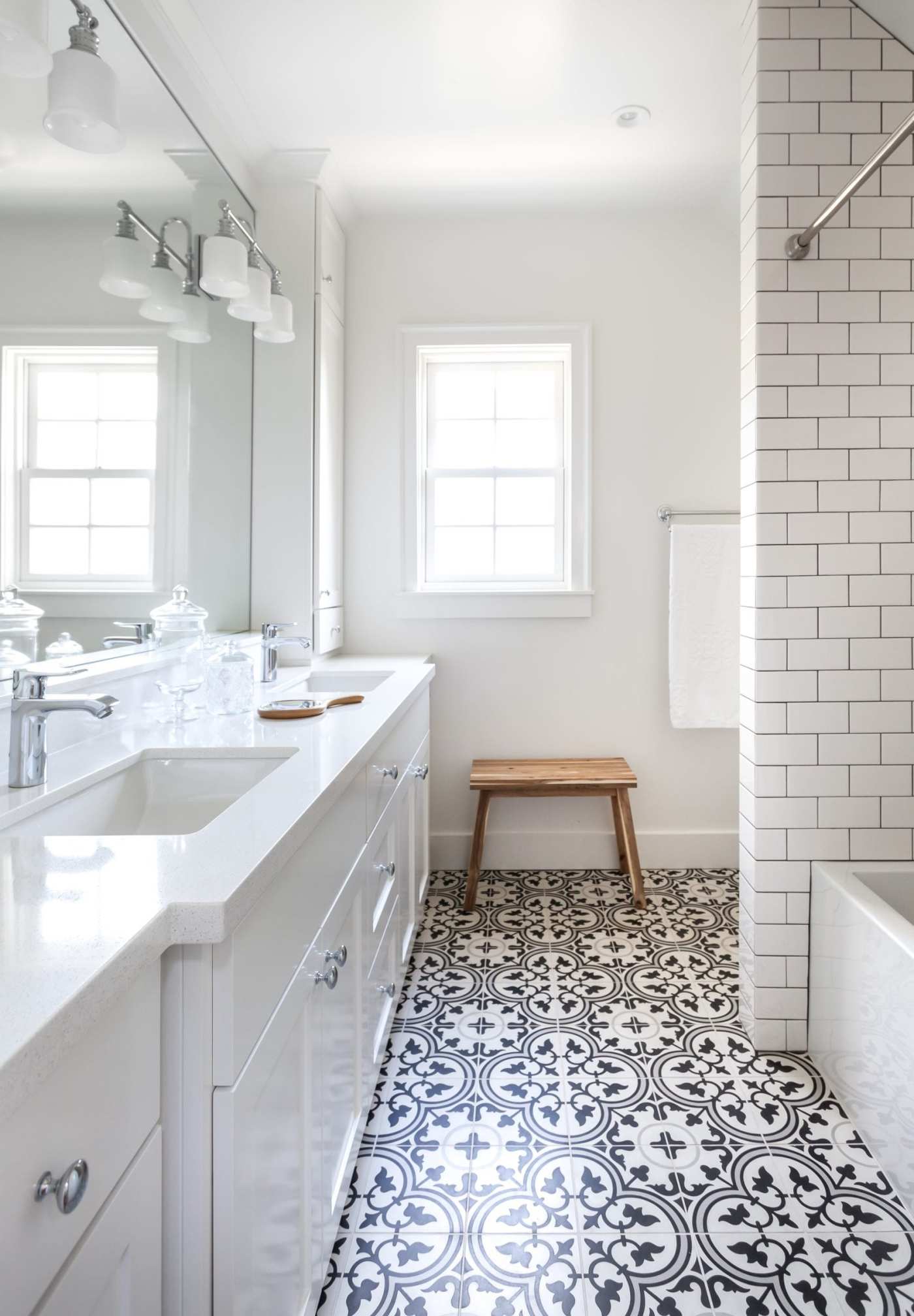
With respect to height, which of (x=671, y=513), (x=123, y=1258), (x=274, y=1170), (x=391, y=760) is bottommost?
(x=274, y=1170)

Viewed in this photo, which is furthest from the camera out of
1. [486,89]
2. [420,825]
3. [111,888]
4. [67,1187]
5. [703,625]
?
[703,625]

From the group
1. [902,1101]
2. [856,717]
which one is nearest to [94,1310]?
[902,1101]

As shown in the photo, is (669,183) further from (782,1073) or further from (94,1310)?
(94,1310)

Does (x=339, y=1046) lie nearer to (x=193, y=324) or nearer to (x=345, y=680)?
(x=345, y=680)

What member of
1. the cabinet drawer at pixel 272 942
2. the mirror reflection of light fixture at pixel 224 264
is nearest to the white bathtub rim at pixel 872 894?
the cabinet drawer at pixel 272 942

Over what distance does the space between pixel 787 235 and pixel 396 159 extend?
5.02 ft

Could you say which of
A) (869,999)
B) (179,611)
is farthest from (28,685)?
(869,999)

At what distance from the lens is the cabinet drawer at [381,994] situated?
1.61 metres

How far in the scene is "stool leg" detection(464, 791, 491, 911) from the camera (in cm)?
285

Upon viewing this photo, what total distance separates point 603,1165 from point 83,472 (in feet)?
5.87

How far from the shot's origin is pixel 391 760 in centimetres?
190

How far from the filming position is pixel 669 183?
2.91m

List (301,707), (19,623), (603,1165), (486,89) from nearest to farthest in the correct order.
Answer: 1. (19,623)
2. (603,1165)
3. (301,707)
4. (486,89)

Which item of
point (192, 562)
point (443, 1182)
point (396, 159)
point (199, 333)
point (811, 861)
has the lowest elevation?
point (443, 1182)
